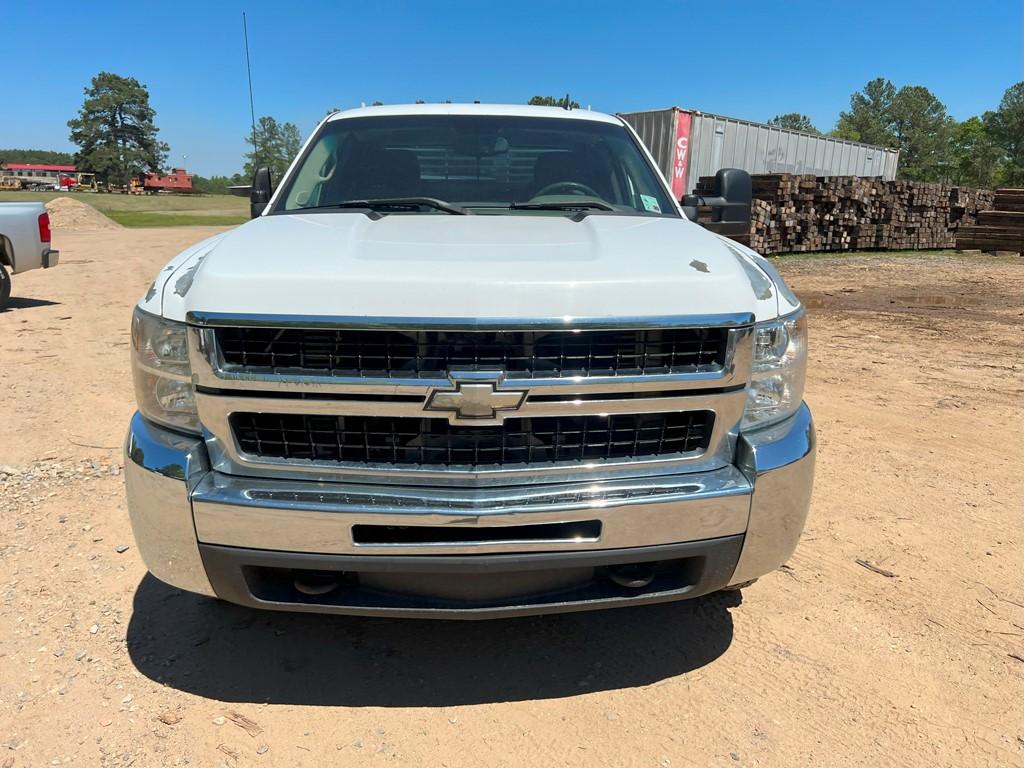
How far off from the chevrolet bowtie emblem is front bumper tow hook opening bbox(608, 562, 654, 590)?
628 mm

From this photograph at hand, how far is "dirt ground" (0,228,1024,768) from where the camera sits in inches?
85.8

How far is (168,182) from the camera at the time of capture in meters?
103

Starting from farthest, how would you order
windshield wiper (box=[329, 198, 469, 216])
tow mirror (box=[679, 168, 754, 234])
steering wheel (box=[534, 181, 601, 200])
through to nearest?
tow mirror (box=[679, 168, 754, 234])
steering wheel (box=[534, 181, 601, 200])
windshield wiper (box=[329, 198, 469, 216])

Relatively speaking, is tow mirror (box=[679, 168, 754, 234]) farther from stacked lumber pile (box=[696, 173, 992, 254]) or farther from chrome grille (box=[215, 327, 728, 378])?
stacked lumber pile (box=[696, 173, 992, 254])

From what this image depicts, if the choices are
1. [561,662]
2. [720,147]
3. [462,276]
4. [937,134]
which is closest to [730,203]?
[462,276]

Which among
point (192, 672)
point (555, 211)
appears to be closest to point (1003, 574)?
point (555, 211)

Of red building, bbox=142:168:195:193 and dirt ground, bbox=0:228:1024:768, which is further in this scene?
red building, bbox=142:168:195:193

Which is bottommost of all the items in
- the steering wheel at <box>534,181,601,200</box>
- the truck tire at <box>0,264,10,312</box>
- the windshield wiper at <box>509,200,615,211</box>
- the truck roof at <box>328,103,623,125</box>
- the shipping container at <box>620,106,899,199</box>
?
the truck tire at <box>0,264,10,312</box>

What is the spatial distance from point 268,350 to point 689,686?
176 centimetres

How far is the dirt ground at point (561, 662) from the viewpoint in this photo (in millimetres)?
2180

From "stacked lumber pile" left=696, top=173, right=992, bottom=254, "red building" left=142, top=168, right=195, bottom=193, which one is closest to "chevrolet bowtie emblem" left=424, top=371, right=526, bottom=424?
"stacked lumber pile" left=696, top=173, right=992, bottom=254

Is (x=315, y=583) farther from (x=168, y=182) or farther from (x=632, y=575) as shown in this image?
(x=168, y=182)

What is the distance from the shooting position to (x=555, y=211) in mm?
3104

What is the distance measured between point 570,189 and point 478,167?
458 millimetres
